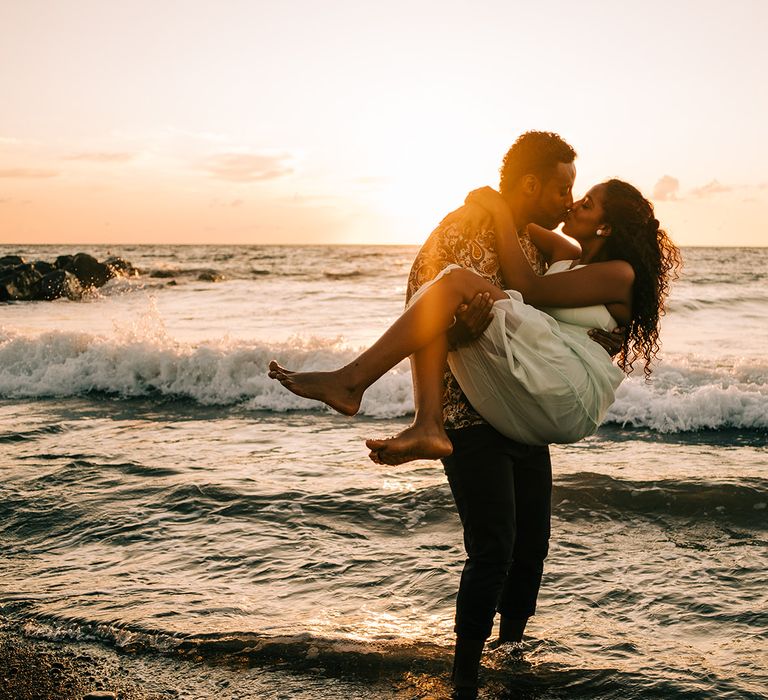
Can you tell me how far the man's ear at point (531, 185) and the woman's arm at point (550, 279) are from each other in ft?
0.40

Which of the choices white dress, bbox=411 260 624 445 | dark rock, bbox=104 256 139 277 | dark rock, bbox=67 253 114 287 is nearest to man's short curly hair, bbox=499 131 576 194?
white dress, bbox=411 260 624 445

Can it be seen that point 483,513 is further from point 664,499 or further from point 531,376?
point 664,499

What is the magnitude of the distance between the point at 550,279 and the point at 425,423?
0.73 meters

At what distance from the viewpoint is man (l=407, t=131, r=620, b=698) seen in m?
3.00

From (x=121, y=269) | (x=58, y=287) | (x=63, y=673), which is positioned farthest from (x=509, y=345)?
(x=121, y=269)

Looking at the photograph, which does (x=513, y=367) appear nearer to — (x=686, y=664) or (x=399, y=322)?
(x=399, y=322)

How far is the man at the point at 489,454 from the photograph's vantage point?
3.00 metres

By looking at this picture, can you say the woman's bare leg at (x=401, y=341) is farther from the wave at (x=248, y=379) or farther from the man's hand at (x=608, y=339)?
the wave at (x=248, y=379)

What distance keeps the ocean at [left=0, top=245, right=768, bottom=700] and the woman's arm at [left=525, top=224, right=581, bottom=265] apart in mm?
1747

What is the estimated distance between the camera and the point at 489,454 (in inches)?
119

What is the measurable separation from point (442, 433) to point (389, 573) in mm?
1993

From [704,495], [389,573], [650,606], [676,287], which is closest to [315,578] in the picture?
[389,573]

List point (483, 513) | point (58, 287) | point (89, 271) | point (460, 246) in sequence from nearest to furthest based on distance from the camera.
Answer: point (483, 513) → point (460, 246) → point (58, 287) → point (89, 271)

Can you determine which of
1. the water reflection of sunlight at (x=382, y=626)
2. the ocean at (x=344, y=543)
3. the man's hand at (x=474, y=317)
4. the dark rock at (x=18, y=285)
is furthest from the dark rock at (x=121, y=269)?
the man's hand at (x=474, y=317)
